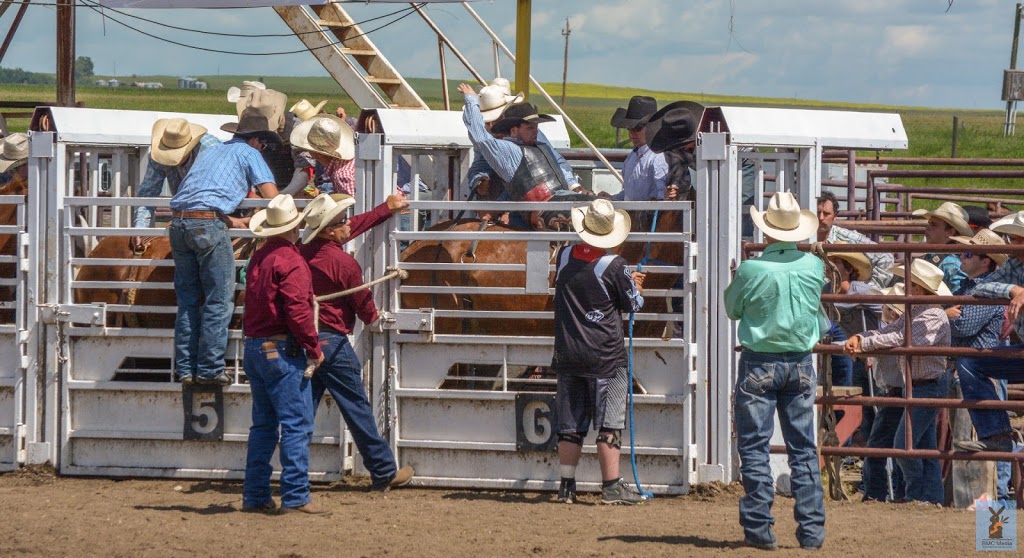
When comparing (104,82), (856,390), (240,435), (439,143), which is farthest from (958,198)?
(104,82)

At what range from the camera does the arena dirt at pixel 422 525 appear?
21.3ft

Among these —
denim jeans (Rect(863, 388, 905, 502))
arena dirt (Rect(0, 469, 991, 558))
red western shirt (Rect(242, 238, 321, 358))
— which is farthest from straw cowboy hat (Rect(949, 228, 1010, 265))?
red western shirt (Rect(242, 238, 321, 358))

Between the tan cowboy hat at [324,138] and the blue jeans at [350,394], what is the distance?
1.48m

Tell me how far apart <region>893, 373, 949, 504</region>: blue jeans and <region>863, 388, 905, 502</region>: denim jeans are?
158mm

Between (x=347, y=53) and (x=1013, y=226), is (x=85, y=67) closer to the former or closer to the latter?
(x=347, y=53)

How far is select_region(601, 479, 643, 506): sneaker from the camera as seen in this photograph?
7.53 metres

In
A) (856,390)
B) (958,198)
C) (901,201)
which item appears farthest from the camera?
(901,201)

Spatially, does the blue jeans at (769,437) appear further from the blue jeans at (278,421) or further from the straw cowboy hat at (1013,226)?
the blue jeans at (278,421)

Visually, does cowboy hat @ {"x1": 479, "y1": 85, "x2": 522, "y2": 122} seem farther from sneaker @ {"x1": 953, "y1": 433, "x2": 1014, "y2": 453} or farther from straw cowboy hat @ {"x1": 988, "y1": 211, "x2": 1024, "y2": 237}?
sneaker @ {"x1": 953, "y1": 433, "x2": 1014, "y2": 453}

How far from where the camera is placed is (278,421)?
733cm

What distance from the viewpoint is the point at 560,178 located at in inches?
350

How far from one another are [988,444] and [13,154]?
690 cm

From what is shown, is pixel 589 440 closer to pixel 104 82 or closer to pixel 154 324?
pixel 154 324

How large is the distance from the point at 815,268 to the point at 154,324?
4383 millimetres
